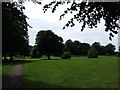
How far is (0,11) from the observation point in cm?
1438

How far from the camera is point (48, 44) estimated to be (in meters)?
85.2

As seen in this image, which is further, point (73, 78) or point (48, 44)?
point (48, 44)

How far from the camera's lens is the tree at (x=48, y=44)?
8488cm

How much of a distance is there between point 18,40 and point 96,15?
52.7 metres

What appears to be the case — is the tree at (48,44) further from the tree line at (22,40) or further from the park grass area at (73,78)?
the park grass area at (73,78)

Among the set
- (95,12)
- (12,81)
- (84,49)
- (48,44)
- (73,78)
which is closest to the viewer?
(95,12)

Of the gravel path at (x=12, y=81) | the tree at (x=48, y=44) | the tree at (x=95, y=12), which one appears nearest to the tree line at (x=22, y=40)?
the tree at (x=48, y=44)

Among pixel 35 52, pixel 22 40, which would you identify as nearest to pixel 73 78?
pixel 22 40

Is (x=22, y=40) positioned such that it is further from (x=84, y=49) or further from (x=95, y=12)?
(x=84, y=49)

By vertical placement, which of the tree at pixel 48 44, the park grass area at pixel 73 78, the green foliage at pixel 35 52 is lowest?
the park grass area at pixel 73 78

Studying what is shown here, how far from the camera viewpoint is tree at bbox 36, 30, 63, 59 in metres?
84.9

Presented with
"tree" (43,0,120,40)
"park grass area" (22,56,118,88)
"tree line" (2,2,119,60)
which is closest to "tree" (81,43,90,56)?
"tree line" (2,2,119,60)

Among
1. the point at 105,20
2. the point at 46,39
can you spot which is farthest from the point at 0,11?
the point at 46,39

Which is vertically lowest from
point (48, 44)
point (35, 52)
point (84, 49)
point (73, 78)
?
point (73, 78)
